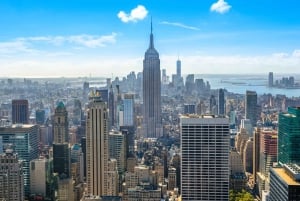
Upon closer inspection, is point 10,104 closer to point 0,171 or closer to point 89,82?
point 89,82

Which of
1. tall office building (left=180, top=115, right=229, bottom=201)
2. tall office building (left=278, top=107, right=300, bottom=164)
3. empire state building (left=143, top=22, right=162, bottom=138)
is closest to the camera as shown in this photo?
tall office building (left=180, top=115, right=229, bottom=201)

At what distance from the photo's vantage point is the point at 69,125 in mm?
16484

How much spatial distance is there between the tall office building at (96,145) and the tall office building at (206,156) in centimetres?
330

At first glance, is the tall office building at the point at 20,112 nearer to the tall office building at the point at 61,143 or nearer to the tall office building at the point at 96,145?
the tall office building at the point at 61,143

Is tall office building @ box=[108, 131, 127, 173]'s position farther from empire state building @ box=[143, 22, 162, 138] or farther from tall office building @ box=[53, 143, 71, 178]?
empire state building @ box=[143, 22, 162, 138]

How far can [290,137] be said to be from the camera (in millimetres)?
11750

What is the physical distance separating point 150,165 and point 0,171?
5.20 metres

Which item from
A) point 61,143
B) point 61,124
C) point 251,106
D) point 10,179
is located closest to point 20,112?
point 61,124

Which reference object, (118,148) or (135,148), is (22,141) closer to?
(118,148)

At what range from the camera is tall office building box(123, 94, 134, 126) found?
2109cm

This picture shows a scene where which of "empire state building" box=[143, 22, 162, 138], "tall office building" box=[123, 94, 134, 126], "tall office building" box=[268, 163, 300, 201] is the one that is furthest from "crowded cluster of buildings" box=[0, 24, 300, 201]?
"empire state building" box=[143, 22, 162, 138]

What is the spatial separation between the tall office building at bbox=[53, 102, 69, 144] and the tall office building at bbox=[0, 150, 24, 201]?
4.71 meters

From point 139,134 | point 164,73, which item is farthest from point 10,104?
point 164,73

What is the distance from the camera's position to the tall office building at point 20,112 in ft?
50.9
